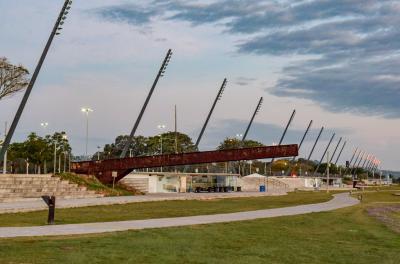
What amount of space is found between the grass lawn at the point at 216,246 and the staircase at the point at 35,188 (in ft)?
80.8

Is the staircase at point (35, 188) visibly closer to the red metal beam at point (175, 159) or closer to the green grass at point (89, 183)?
the green grass at point (89, 183)

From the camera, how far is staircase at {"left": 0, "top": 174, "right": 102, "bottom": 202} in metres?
43.9

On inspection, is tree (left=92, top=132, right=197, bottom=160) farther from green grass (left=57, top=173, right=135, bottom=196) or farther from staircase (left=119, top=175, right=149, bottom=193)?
green grass (left=57, top=173, right=135, bottom=196)

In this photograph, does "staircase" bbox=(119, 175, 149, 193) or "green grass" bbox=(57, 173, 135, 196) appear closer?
"green grass" bbox=(57, 173, 135, 196)

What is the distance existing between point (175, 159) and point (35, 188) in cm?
1900

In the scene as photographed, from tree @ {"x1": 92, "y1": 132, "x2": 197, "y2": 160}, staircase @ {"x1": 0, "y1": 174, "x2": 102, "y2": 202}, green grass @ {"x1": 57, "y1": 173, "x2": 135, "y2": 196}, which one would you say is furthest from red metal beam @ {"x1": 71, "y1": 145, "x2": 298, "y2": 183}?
tree @ {"x1": 92, "y1": 132, "x2": 197, "y2": 160}

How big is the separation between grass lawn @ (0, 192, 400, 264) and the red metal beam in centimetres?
3774

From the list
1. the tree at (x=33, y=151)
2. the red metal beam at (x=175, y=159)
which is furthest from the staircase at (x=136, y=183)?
the tree at (x=33, y=151)

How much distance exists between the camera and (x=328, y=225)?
85.2 feet

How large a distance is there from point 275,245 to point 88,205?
2147cm

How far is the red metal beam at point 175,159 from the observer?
61344 millimetres

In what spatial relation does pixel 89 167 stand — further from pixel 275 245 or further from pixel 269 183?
pixel 269 183

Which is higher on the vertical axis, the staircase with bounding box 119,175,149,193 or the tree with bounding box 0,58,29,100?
the tree with bounding box 0,58,29,100

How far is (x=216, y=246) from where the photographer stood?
1708 cm
